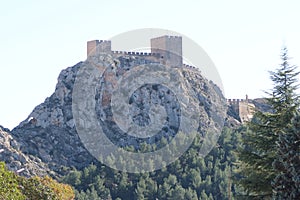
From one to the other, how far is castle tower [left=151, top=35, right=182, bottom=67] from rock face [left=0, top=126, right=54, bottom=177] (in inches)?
895

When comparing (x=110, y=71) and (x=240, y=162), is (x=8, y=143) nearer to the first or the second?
(x=110, y=71)

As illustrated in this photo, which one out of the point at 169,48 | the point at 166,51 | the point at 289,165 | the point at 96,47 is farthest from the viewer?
the point at 169,48

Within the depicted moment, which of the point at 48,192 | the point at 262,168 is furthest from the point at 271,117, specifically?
the point at 48,192

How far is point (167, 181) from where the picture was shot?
69.1 m

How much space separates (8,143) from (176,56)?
25913 mm

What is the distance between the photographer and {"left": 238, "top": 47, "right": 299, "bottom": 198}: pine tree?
19.7m

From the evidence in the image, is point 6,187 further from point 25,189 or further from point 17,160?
point 17,160

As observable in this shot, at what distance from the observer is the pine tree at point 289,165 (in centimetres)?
1766

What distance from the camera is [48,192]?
26.4 meters

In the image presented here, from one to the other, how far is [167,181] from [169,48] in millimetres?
24891

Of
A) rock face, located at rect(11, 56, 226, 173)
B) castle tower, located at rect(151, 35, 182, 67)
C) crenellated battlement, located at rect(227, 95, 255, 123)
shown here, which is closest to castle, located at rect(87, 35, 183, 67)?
castle tower, located at rect(151, 35, 182, 67)

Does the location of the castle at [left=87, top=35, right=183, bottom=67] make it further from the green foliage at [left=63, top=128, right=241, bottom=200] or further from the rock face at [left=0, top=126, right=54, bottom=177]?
the rock face at [left=0, top=126, right=54, bottom=177]

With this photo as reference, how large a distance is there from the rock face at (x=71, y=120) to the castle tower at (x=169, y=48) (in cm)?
174

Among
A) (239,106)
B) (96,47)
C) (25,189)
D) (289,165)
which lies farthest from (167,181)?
(289,165)
